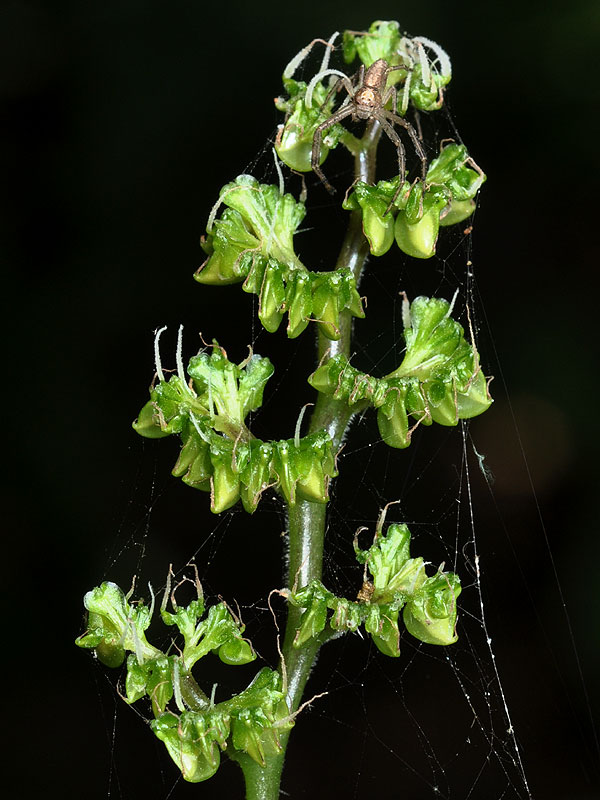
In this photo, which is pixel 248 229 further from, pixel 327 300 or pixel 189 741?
pixel 189 741

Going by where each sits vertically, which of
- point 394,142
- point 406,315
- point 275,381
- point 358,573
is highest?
point 394,142

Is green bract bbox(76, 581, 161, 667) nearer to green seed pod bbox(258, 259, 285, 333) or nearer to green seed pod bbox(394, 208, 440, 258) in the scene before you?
green seed pod bbox(258, 259, 285, 333)

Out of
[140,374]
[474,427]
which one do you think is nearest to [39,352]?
[140,374]

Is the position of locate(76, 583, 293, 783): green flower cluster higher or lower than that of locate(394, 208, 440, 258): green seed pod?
lower

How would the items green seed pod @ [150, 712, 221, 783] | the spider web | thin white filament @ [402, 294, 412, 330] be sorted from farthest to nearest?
the spider web < thin white filament @ [402, 294, 412, 330] < green seed pod @ [150, 712, 221, 783]

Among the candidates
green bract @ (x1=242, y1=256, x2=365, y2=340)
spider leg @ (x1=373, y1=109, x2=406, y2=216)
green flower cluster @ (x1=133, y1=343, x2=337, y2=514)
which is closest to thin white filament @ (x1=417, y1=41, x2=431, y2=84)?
spider leg @ (x1=373, y1=109, x2=406, y2=216)

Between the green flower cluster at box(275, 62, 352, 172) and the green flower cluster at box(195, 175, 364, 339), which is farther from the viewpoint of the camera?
the green flower cluster at box(275, 62, 352, 172)

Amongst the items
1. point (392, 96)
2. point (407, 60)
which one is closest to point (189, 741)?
point (392, 96)

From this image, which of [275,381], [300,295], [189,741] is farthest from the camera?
[275,381]
